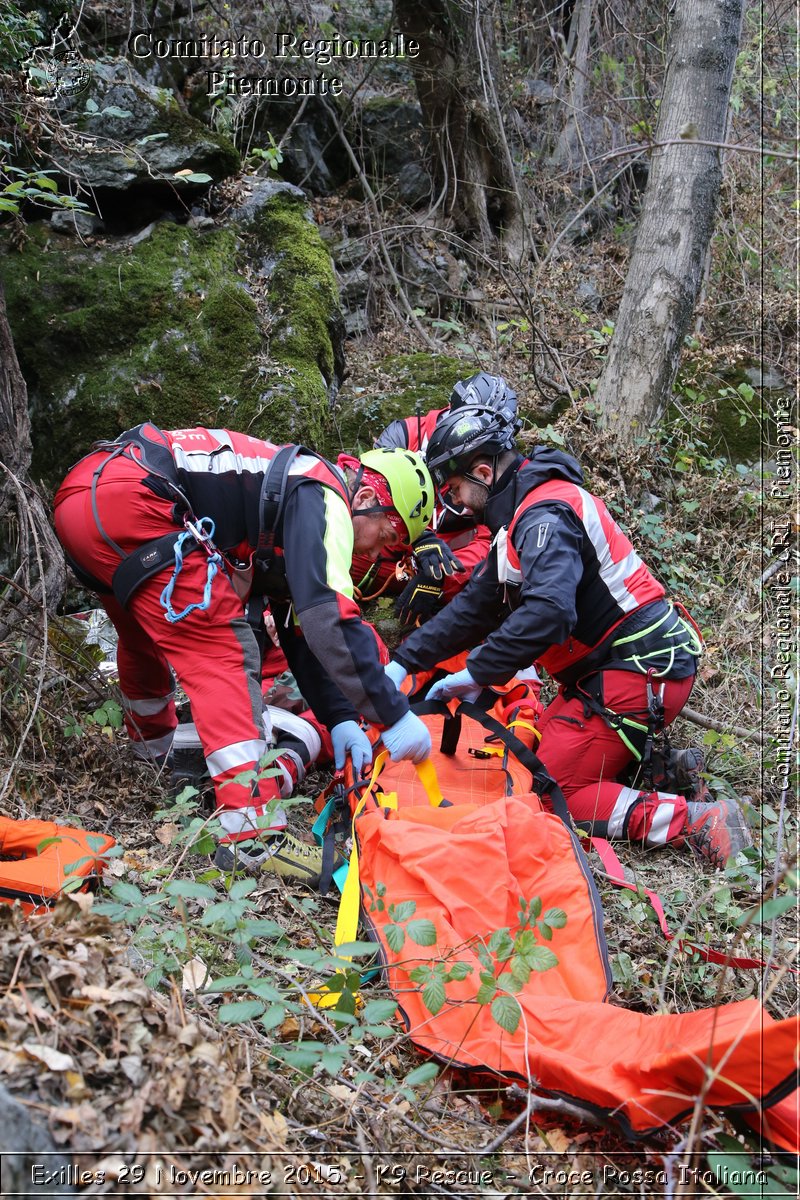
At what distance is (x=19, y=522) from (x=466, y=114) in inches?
275

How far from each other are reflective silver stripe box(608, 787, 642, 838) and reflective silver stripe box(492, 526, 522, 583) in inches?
41.4

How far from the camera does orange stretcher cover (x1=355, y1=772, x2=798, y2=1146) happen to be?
67.2 inches

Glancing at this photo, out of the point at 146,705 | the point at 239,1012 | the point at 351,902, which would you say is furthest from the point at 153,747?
the point at 239,1012

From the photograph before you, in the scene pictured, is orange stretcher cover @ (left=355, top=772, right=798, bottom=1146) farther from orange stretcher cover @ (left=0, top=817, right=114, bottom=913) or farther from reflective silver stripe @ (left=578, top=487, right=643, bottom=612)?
reflective silver stripe @ (left=578, top=487, right=643, bottom=612)

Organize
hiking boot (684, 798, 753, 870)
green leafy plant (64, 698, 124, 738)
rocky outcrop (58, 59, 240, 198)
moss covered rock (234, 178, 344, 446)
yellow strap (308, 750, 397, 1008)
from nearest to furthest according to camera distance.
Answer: yellow strap (308, 750, 397, 1008) → hiking boot (684, 798, 753, 870) → green leafy plant (64, 698, 124, 738) → moss covered rock (234, 178, 344, 446) → rocky outcrop (58, 59, 240, 198)

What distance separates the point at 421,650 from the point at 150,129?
4111 mm

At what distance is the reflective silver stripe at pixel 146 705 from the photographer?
404cm

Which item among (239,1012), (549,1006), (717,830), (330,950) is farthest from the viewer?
(717,830)

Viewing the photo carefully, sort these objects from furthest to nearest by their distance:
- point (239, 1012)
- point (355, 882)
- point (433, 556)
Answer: point (433, 556), point (355, 882), point (239, 1012)

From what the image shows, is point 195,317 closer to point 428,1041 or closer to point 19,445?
point 19,445

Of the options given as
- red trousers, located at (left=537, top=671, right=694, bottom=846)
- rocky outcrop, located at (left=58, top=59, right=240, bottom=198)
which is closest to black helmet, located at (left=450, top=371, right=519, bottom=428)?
red trousers, located at (left=537, top=671, right=694, bottom=846)

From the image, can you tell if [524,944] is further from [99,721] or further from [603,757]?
[99,721]

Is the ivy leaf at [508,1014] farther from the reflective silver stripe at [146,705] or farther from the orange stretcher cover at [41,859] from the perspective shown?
the reflective silver stripe at [146,705]

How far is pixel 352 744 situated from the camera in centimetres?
370
